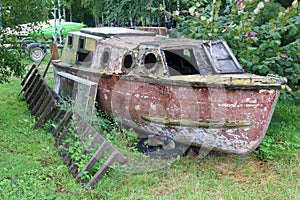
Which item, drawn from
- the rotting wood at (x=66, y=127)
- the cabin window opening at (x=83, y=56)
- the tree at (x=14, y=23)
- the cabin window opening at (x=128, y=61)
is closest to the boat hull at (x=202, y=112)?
the cabin window opening at (x=128, y=61)

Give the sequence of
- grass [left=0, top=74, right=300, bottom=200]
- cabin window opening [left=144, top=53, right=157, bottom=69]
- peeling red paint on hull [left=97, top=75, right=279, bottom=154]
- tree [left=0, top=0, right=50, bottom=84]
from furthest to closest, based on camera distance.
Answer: tree [left=0, top=0, right=50, bottom=84] → cabin window opening [left=144, top=53, right=157, bottom=69] → peeling red paint on hull [left=97, top=75, right=279, bottom=154] → grass [left=0, top=74, right=300, bottom=200]

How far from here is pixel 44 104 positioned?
7.63 metres

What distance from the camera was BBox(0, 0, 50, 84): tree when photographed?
7.08m

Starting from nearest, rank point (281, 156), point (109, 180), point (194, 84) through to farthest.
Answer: point (109, 180) → point (194, 84) → point (281, 156)

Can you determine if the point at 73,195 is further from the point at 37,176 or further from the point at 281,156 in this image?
the point at 281,156

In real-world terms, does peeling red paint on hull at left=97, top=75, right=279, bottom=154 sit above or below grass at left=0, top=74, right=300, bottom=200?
above

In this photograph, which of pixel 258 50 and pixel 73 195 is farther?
pixel 258 50

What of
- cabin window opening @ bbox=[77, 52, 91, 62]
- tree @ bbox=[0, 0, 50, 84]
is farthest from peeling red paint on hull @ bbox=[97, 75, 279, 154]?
tree @ bbox=[0, 0, 50, 84]

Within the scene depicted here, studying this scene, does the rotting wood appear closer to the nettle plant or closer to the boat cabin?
the boat cabin

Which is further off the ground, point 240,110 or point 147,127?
point 240,110

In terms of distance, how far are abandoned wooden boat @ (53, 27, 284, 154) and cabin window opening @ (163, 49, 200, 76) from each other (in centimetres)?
2

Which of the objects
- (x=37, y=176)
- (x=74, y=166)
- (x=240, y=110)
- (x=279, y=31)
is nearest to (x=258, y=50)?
(x=279, y=31)

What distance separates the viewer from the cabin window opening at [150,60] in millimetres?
6355

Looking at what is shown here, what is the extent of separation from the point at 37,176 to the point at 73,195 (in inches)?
28.6
